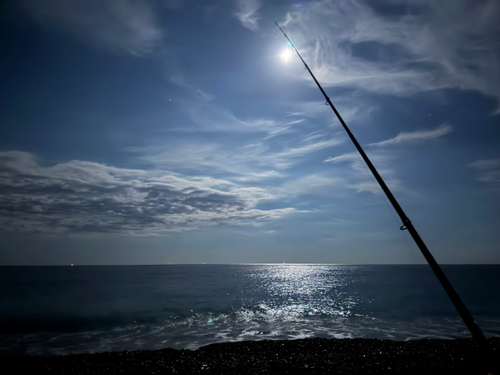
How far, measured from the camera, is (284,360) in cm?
1368

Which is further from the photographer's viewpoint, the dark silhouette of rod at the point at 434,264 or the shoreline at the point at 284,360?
the shoreline at the point at 284,360

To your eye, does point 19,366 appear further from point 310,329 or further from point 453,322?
point 453,322

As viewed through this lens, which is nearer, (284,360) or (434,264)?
(434,264)

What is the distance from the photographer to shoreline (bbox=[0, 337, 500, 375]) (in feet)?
40.2

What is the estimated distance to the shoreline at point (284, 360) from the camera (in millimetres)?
12243

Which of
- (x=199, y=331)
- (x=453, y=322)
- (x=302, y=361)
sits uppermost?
(x=302, y=361)

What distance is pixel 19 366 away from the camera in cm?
1359

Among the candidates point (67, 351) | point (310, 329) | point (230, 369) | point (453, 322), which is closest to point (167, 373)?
point (230, 369)

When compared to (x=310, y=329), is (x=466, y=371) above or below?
above

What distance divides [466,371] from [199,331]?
1942 cm

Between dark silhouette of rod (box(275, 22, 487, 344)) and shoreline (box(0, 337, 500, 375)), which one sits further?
shoreline (box(0, 337, 500, 375))

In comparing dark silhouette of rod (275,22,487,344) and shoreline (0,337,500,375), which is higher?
dark silhouette of rod (275,22,487,344)

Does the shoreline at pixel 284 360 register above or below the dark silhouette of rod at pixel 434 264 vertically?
below

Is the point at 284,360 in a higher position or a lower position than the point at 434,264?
lower
